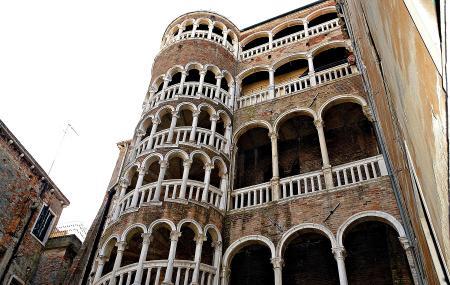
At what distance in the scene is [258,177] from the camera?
15.6 metres

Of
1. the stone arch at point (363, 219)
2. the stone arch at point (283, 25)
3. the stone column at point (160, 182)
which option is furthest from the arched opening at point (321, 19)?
the stone arch at point (363, 219)

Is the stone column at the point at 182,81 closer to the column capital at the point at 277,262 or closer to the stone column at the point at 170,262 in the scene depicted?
the stone column at the point at 170,262

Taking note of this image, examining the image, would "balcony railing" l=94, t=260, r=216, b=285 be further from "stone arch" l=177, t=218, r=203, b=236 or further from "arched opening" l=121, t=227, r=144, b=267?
"arched opening" l=121, t=227, r=144, b=267

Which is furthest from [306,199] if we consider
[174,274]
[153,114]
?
[153,114]

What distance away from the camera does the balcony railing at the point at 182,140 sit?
550 inches

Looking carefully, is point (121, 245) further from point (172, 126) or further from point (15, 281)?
point (15, 281)

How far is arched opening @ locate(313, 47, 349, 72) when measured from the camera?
17812 millimetres

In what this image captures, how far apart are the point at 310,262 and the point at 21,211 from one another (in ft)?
43.6

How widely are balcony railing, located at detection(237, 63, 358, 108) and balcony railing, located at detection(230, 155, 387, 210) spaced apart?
4.29 metres

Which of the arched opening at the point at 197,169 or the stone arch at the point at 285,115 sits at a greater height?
the stone arch at the point at 285,115

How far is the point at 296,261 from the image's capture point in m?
12.5

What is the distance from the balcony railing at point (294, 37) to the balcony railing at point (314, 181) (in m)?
8.42

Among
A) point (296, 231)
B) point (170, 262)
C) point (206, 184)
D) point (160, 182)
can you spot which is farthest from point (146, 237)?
point (296, 231)

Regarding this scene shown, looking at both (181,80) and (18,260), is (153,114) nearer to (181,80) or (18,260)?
(181,80)
